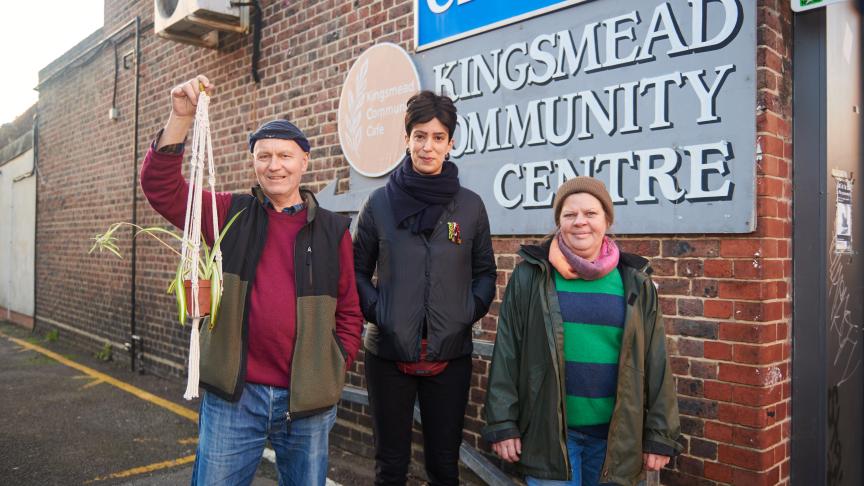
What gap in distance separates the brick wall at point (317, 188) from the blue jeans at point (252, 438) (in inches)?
68.3

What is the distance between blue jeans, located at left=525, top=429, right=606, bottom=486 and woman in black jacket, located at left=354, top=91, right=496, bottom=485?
0.56 meters

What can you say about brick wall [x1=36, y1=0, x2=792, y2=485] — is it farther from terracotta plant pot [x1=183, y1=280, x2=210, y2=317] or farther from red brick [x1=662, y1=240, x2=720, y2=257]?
terracotta plant pot [x1=183, y1=280, x2=210, y2=317]

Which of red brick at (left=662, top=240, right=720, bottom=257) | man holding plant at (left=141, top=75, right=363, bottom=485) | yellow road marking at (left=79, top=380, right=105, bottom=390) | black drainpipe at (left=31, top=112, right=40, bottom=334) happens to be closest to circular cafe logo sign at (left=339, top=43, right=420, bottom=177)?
red brick at (left=662, top=240, right=720, bottom=257)

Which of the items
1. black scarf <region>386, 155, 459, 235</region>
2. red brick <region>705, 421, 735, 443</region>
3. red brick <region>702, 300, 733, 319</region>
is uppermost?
black scarf <region>386, 155, 459, 235</region>

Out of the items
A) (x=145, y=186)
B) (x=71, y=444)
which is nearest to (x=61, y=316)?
(x=71, y=444)

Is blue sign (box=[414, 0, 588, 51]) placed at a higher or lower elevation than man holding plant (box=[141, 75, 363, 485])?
higher

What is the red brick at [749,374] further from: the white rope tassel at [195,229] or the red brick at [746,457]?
the white rope tassel at [195,229]

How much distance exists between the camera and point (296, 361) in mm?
2301

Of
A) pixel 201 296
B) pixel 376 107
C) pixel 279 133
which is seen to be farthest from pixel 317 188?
pixel 201 296

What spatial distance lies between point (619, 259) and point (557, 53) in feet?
5.05

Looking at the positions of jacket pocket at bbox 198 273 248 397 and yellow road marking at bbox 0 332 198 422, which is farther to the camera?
yellow road marking at bbox 0 332 198 422

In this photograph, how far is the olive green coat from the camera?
228cm

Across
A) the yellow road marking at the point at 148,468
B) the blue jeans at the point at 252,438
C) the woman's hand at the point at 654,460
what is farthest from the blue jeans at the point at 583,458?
the yellow road marking at the point at 148,468

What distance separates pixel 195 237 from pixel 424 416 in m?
1.28
